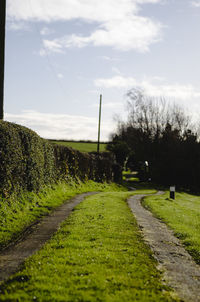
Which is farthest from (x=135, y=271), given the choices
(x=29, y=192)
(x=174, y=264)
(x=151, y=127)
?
(x=151, y=127)

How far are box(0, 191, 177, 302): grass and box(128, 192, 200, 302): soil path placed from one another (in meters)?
0.32

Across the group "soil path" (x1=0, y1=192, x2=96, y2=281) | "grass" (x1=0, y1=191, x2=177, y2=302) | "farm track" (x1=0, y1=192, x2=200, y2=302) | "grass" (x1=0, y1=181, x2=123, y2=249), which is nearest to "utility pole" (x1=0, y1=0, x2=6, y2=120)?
"grass" (x1=0, y1=181, x2=123, y2=249)

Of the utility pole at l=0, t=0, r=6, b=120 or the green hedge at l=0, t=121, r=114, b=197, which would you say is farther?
the utility pole at l=0, t=0, r=6, b=120

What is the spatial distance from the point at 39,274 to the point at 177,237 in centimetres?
731

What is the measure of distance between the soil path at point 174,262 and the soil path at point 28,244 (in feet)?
11.9

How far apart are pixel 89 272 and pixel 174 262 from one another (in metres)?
3.02

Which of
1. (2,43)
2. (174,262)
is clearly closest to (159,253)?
(174,262)

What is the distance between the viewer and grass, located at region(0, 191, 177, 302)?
5789 mm

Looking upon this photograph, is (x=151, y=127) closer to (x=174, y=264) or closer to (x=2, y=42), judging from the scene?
(x=2, y=42)

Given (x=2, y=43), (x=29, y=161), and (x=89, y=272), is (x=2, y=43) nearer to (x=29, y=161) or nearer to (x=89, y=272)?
(x=29, y=161)

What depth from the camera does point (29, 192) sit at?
17766 mm

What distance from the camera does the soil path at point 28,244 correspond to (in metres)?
7.64

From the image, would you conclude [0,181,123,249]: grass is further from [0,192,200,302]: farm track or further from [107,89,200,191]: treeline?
[107,89,200,191]: treeline

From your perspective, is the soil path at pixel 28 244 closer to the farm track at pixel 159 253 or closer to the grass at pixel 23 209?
the farm track at pixel 159 253
